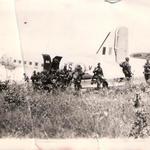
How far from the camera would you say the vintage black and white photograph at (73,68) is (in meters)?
0.80

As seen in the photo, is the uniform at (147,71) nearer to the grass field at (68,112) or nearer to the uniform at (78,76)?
the grass field at (68,112)

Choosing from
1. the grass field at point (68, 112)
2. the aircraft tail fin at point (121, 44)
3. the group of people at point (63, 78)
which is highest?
the aircraft tail fin at point (121, 44)

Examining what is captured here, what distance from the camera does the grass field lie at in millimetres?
795

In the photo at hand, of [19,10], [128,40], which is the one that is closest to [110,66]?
[128,40]

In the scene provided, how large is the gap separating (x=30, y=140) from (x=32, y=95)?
0.08 m

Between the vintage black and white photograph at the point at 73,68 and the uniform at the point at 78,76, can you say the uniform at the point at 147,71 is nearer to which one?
the vintage black and white photograph at the point at 73,68

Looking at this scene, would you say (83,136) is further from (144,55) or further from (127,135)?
(144,55)

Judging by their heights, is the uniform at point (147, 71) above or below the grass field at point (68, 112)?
above

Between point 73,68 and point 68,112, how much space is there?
0.27 ft

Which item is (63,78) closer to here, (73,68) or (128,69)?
(73,68)

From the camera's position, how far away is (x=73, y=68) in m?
0.81

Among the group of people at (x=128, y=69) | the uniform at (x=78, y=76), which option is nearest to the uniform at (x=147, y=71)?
the group of people at (x=128, y=69)

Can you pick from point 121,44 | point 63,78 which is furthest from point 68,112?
point 121,44

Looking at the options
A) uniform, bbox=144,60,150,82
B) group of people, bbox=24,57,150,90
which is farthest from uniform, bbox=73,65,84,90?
uniform, bbox=144,60,150,82
